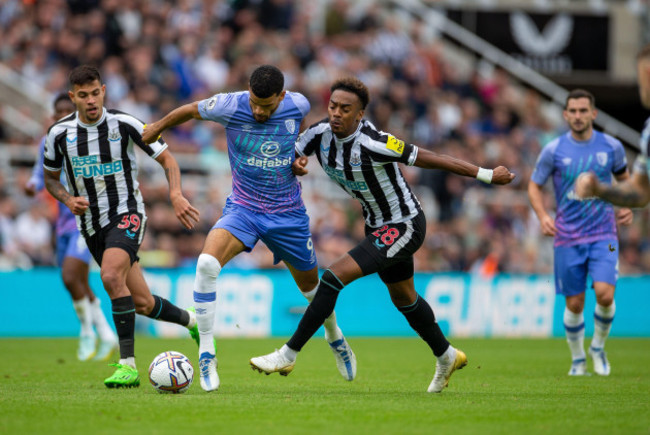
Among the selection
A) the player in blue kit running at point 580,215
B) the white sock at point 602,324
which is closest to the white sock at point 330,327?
the player in blue kit running at point 580,215

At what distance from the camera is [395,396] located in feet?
26.6

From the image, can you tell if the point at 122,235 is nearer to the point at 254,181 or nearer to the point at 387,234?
the point at 254,181

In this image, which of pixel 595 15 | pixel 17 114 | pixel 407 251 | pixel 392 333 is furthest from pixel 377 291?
pixel 595 15

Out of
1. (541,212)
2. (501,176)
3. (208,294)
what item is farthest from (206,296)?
(541,212)

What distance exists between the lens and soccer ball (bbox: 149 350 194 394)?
802cm

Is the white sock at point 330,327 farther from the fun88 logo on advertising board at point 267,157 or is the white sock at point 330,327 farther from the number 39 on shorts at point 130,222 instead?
the number 39 on shorts at point 130,222

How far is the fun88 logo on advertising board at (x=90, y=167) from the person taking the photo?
9.02 metres

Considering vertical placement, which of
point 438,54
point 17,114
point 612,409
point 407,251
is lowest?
point 612,409

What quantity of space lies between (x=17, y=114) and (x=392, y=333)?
8.40 meters

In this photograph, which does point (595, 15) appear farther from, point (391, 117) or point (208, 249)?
point (208, 249)

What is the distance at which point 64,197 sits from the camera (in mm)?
9008

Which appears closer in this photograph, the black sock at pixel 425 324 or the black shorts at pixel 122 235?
the black sock at pixel 425 324

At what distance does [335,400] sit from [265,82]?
107 inches

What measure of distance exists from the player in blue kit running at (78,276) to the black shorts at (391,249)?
16.7ft
